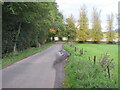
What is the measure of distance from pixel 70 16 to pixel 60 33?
3807 mm

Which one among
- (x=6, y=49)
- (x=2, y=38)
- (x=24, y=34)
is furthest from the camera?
(x=24, y=34)

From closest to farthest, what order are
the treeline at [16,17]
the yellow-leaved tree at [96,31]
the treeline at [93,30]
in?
the treeline at [16,17] → the treeline at [93,30] → the yellow-leaved tree at [96,31]

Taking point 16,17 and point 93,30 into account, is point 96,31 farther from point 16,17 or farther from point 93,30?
point 16,17

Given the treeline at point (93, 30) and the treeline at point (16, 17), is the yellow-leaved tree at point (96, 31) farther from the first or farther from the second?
the treeline at point (16, 17)

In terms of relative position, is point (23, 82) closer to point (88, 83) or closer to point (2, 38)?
point (88, 83)

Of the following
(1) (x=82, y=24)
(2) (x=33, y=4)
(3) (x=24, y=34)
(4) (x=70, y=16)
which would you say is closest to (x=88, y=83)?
(2) (x=33, y=4)

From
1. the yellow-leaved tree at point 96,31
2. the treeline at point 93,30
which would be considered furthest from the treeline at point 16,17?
the yellow-leaved tree at point 96,31

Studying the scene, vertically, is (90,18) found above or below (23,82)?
above

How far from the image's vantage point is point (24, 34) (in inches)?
449

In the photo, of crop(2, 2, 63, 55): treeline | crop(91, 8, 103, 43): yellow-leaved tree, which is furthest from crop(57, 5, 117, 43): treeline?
crop(2, 2, 63, 55): treeline

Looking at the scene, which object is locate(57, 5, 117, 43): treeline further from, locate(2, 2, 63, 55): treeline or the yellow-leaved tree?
locate(2, 2, 63, 55): treeline

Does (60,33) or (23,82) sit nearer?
(23,82)

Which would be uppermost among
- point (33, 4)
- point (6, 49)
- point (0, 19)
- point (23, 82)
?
point (33, 4)

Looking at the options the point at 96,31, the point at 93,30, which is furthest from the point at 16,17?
the point at 96,31
